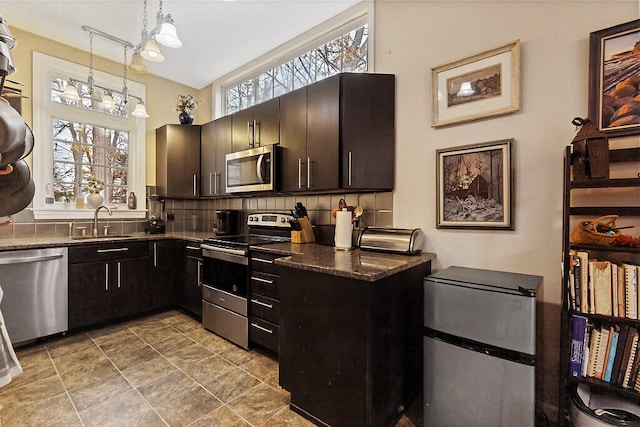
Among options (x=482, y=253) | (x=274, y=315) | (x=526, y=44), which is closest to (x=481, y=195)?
(x=482, y=253)

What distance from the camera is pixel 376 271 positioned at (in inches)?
56.6

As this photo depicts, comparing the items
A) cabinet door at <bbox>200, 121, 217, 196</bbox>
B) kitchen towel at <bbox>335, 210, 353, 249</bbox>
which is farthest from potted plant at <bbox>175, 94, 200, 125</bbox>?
kitchen towel at <bbox>335, 210, 353, 249</bbox>

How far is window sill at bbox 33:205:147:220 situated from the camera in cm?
296

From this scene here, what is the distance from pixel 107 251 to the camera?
2883 millimetres

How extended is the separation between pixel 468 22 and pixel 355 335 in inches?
83.0

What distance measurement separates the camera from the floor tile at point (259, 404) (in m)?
1.69

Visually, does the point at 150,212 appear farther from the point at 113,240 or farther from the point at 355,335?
the point at 355,335

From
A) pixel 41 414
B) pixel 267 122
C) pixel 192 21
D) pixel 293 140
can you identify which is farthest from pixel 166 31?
pixel 41 414

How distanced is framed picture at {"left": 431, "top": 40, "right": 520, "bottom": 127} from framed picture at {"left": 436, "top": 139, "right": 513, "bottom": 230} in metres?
0.22

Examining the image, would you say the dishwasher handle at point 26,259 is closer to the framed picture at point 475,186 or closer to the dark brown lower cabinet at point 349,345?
the dark brown lower cabinet at point 349,345

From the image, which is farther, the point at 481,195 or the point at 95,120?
the point at 95,120

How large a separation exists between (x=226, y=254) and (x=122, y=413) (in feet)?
4.08

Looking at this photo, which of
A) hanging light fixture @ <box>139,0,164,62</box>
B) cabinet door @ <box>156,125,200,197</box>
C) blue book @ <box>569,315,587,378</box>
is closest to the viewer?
blue book @ <box>569,315,587,378</box>

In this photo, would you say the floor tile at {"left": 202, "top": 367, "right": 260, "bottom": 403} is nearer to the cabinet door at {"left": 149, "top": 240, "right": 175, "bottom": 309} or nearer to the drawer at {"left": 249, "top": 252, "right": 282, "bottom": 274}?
the drawer at {"left": 249, "top": 252, "right": 282, "bottom": 274}
